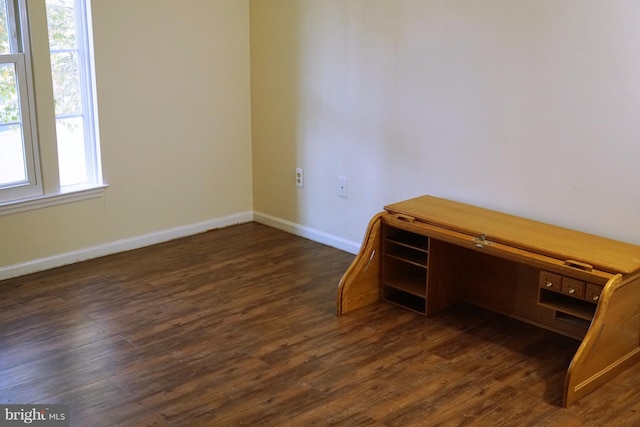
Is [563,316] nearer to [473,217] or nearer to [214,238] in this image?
[473,217]

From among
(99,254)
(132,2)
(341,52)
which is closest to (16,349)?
(99,254)

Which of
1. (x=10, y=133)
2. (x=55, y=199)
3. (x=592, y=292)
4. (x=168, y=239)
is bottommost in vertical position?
(x=168, y=239)

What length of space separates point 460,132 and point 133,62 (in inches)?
73.5

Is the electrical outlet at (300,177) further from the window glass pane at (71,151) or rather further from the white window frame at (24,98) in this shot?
the white window frame at (24,98)

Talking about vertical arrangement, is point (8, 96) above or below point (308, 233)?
above

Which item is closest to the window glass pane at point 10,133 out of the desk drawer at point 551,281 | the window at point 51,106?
→ the window at point 51,106

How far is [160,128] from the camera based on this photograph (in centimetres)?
456

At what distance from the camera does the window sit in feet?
12.9

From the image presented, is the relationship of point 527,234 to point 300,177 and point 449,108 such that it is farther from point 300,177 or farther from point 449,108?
point 300,177

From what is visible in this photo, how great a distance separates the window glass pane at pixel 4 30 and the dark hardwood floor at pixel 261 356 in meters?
1.19

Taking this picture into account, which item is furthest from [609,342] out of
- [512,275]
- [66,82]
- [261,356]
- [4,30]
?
[4,30]

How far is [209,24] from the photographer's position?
4.63m

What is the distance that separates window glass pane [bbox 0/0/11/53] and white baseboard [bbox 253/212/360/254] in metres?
1.87

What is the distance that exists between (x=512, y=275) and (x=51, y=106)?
2.50 metres
